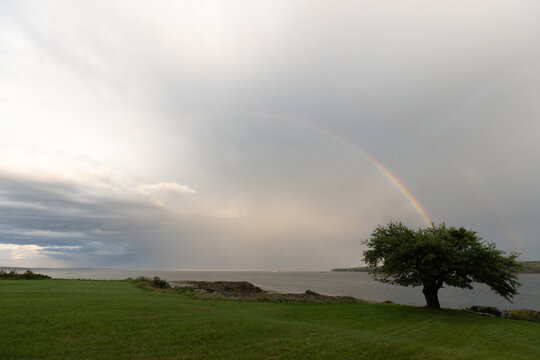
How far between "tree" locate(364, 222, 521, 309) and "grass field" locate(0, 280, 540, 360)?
8000 mm

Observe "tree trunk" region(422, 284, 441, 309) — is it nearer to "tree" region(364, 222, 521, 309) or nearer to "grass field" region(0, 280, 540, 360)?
"tree" region(364, 222, 521, 309)

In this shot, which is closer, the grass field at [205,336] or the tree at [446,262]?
the grass field at [205,336]

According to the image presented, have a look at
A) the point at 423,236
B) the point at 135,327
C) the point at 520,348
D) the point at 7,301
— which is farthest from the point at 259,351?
the point at 423,236

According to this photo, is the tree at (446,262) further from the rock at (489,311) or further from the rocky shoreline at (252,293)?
the rocky shoreline at (252,293)

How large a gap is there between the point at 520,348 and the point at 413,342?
25.0 feet

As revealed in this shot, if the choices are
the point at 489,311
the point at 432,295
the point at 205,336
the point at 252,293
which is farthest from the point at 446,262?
the point at 252,293

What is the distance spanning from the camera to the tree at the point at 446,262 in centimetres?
3269

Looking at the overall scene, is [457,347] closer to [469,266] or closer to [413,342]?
[413,342]

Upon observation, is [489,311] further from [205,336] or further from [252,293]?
[205,336]

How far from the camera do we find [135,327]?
1691cm

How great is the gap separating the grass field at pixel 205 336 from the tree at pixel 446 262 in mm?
8000

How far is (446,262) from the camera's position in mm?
33094

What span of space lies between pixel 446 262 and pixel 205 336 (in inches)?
1201

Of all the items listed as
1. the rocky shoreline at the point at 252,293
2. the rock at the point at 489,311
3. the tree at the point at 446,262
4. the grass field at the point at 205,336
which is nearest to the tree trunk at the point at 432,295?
the tree at the point at 446,262
